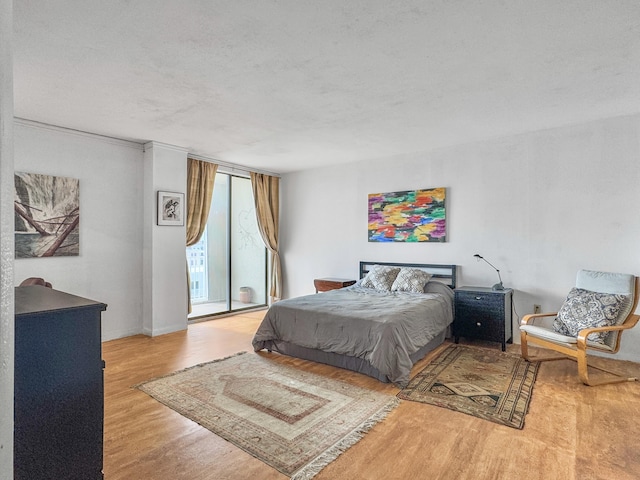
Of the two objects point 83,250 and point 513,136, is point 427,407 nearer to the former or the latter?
point 513,136

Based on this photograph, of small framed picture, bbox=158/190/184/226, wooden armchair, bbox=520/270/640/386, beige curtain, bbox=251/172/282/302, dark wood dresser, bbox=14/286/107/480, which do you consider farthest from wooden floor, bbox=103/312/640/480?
beige curtain, bbox=251/172/282/302

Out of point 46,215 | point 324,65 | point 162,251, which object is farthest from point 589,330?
point 46,215

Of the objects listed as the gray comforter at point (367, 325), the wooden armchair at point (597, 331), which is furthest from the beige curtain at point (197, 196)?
the wooden armchair at point (597, 331)

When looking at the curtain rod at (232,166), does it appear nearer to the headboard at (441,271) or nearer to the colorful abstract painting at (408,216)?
the colorful abstract painting at (408,216)

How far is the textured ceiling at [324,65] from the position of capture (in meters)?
2.09

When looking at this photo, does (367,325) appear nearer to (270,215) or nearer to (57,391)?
(57,391)

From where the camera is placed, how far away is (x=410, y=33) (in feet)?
7.51

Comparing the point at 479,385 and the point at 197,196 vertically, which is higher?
the point at 197,196

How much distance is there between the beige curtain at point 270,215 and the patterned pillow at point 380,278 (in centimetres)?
205

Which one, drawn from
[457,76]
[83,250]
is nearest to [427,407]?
[457,76]

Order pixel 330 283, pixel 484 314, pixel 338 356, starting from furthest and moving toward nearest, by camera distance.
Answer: pixel 330 283
pixel 484 314
pixel 338 356

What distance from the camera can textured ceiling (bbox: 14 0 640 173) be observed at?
6.85 feet

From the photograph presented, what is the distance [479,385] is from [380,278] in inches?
83.5

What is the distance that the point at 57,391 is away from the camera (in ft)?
4.03
